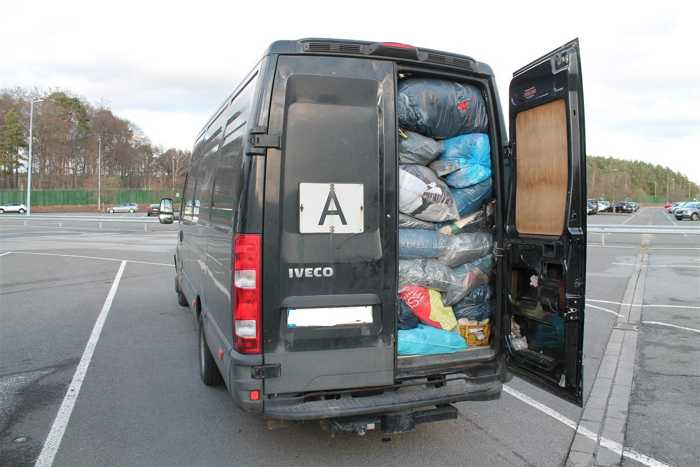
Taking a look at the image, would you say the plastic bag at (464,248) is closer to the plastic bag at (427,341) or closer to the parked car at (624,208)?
the plastic bag at (427,341)

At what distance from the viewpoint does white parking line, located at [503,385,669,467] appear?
12.3 feet

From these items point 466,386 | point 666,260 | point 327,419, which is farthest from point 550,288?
point 666,260

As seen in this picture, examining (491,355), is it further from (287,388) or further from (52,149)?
(52,149)

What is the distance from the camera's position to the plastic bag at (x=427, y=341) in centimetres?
375

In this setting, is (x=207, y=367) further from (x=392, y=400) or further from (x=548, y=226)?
(x=548, y=226)

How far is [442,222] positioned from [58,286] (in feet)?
32.9

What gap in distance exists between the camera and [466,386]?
373cm

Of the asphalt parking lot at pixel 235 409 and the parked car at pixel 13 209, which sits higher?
the parked car at pixel 13 209

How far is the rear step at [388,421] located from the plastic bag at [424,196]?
138 centimetres

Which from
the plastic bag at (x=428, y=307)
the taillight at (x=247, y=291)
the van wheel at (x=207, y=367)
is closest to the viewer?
the taillight at (x=247, y=291)

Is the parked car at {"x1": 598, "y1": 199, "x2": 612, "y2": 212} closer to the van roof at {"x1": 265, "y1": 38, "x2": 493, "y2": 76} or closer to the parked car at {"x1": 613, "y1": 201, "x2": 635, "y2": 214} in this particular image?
the parked car at {"x1": 613, "y1": 201, "x2": 635, "y2": 214}

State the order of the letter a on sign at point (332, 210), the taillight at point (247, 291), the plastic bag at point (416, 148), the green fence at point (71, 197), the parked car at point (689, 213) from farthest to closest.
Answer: the green fence at point (71, 197) < the parked car at point (689, 213) < the plastic bag at point (416, 148) < the letter a on sign at point (332, 210) < the taillight at point (247, 291)

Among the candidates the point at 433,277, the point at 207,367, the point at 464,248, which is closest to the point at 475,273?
the point at 464,248

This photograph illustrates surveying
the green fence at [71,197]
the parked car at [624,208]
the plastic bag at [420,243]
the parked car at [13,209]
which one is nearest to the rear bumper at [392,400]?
the plastic bag at [420,243]
